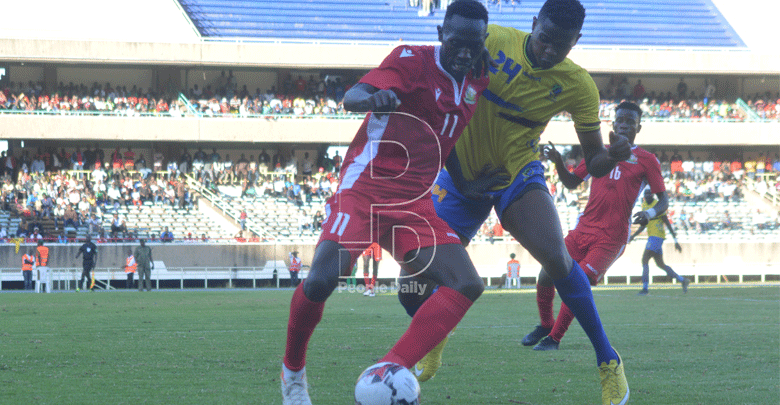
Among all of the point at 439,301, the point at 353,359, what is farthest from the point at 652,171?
the point at 439,301

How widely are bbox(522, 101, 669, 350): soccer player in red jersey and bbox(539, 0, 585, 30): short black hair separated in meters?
2.24

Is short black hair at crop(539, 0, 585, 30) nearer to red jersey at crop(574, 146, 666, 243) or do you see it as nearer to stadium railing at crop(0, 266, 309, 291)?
red jersey at crop(574, 146, 666, 243)

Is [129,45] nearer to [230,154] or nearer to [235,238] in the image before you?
[230,154]

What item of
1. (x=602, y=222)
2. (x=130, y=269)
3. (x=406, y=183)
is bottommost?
(x=130, y=269)

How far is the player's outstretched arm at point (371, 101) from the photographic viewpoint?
381 centimetres

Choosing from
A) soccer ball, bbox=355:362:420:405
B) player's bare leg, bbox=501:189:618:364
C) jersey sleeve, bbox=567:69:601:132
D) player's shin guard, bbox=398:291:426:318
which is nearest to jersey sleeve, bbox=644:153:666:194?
jersey sleeve, bbox=567:69:601:132

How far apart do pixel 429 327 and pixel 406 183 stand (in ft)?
2.69

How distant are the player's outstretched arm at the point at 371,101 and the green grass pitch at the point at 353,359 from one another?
1743 mm

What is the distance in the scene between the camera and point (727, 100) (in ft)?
141

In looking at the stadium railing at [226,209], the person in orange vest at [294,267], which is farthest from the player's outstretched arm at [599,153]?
the stadium railing at [226,209]

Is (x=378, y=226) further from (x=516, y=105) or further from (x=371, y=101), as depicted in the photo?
(x=516, y=105)

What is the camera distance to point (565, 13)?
463cm

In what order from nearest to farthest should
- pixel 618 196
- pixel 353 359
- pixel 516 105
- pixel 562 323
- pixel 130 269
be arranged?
1. pixel 516 105
2. pixel 353 359
3. pixel 562 323
4. pixel 618 196
5. pixel 130 269

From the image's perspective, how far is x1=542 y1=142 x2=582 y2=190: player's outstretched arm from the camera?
A: 6.31 m
